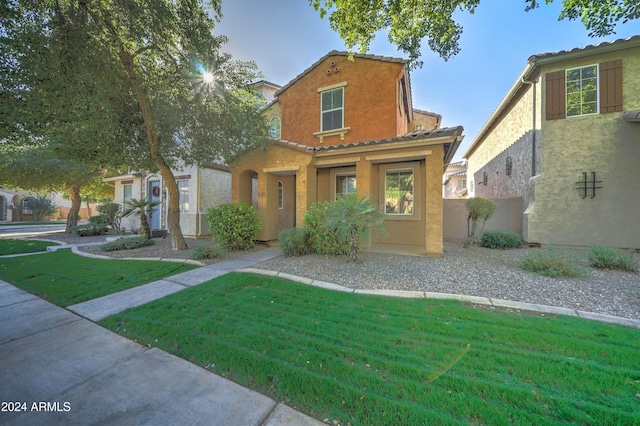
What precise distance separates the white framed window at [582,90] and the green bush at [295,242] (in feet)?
35.5

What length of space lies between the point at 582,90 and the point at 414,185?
22.8 feet

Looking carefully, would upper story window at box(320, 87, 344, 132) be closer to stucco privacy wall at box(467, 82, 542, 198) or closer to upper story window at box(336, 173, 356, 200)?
upper story window at box(336, 173, 356, 200)

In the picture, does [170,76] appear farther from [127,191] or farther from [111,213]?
[127,191]

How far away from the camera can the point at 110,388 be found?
232cm

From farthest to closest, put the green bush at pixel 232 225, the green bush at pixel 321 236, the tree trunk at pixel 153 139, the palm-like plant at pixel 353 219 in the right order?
the green bush at pixel 232 225, the green bush at pixel 321 236, the tree trunk at pixel 153 139, the palm-like plant at pixel 353 219

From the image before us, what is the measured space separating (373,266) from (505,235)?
258 inches

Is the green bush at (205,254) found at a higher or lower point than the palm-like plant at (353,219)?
lower

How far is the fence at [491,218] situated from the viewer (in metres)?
10.6

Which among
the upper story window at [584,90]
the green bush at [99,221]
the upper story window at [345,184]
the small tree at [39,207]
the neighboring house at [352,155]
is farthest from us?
the small tree at [39,207]

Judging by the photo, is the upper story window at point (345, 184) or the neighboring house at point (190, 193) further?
the neighboring house at point (190, 193)


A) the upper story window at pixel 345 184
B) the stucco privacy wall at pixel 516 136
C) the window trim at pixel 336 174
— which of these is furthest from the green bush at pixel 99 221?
the stucco privacy wall at pixel 516 136

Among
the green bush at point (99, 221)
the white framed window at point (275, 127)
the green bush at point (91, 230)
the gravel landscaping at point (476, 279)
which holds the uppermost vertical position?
the white framed window at point (275, 127)

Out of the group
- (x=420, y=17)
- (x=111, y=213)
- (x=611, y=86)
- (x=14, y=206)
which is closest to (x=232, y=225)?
(x=420, y=17)

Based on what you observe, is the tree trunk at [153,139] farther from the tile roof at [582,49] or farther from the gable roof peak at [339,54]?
the tile roof at [582,49]
